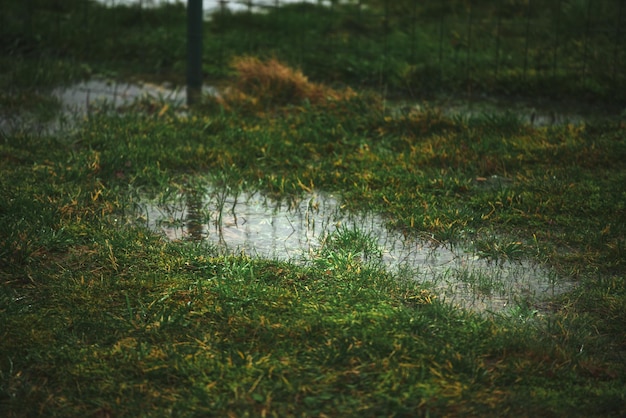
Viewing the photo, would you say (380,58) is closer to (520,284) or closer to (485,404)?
(520,284)

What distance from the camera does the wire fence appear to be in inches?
279

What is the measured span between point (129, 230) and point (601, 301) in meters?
2.21

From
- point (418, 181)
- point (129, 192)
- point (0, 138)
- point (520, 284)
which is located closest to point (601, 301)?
point (520, 284)

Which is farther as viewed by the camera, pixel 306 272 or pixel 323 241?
pixel 323 241

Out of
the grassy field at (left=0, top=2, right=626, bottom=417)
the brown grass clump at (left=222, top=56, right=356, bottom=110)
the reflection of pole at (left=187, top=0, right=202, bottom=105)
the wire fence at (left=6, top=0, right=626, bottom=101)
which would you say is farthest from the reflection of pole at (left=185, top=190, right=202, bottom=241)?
the wire fence at (left=6, top=0, right=626, bottom=101)

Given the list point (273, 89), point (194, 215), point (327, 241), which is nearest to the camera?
point (327, 241)

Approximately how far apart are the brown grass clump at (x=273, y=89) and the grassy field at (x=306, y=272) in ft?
0.12

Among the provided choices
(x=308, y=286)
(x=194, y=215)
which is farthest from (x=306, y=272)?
(x=194, y=215)

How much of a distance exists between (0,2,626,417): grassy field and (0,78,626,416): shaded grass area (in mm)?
10

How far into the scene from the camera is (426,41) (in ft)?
26.2

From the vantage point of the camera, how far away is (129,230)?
14.2ft

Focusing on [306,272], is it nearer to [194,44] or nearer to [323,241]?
[323,241]

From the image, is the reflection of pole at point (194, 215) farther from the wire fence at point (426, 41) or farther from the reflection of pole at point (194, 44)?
the wire fence at point (426, 41)

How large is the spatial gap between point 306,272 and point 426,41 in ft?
15.1
